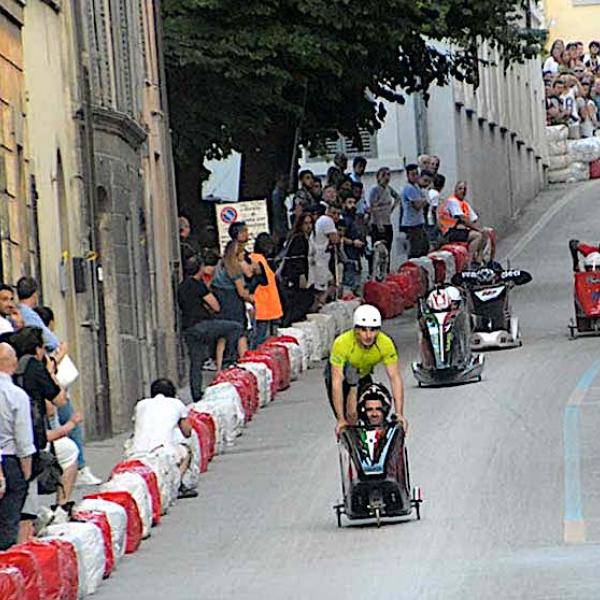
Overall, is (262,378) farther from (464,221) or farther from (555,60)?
(555,60)

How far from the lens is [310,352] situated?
3055cm

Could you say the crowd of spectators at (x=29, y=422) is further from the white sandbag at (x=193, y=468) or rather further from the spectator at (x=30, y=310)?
the white sandbag at (x=193, y=468)

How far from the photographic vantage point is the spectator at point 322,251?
3331 cm

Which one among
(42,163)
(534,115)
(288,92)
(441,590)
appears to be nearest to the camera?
(441,590)

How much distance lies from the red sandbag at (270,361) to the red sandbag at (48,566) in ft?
42.9

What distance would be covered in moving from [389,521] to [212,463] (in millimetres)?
4896

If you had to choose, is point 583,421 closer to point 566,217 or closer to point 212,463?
point 212,463

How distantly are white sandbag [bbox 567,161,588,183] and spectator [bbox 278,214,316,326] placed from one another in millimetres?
32384

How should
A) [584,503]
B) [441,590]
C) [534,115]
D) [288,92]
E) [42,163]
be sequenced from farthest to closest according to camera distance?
[534,115]
[288,92]
[42,163]
[584,503]
[441,590]

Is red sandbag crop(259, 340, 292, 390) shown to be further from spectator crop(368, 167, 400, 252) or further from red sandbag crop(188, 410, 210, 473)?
spectator crop(368, 167, 400, 252)

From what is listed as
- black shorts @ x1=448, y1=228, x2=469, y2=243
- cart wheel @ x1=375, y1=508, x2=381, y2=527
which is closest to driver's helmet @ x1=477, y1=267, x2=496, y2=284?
black shorts @ x1=448, y1=228, x2=469, y2=243

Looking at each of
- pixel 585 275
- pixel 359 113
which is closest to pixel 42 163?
pixel 585 275

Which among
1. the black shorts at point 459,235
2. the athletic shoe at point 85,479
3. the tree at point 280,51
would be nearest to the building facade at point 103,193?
the tree at point 280,51

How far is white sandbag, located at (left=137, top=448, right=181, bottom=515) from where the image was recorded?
61.4 feet
